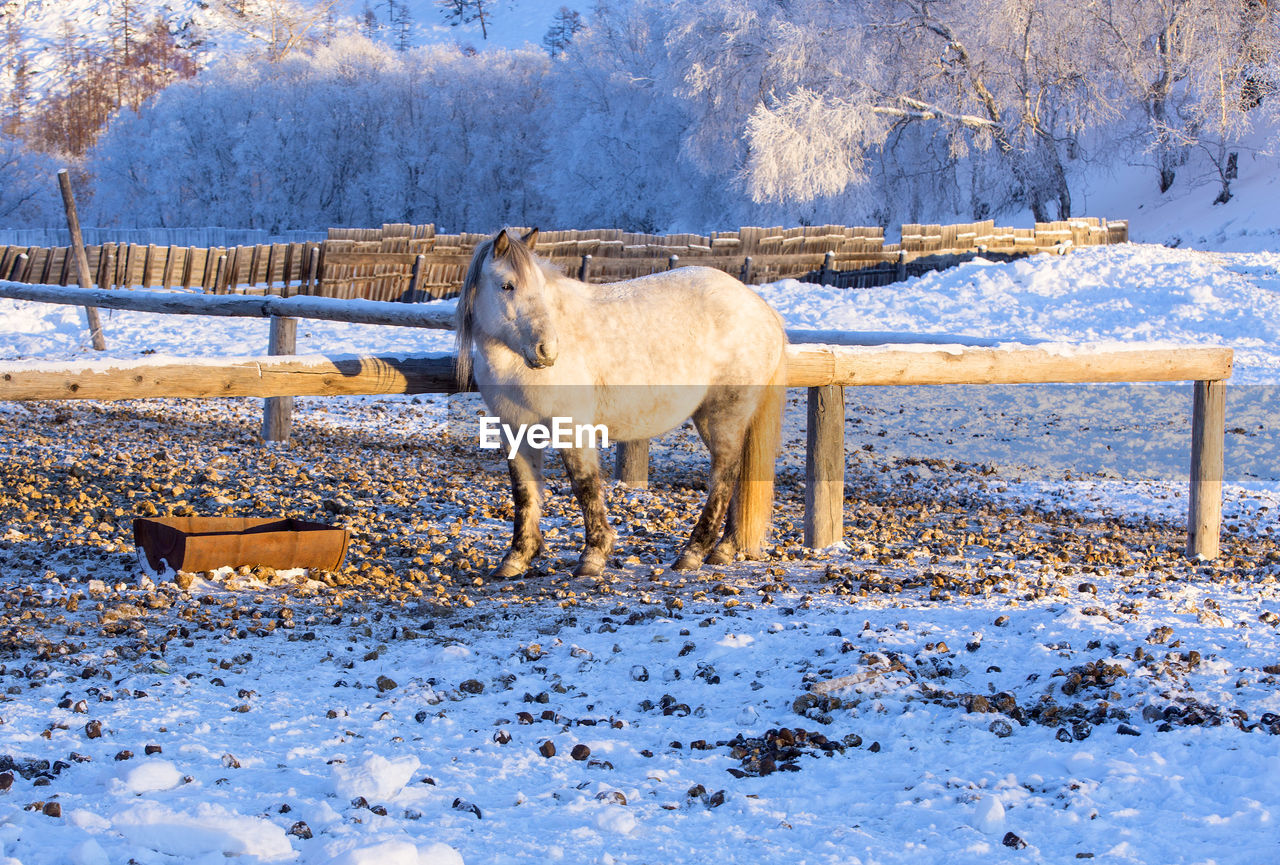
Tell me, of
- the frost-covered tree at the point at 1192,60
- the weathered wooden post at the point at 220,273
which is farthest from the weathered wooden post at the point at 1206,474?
the frost-covered tree at the point at 1192,60

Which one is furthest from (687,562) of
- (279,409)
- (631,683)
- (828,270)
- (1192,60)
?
(1192,60)

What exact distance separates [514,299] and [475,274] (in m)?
0.28

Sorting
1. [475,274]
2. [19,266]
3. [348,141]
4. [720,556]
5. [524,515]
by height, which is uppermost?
[348,141]

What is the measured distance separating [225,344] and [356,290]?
241 inches

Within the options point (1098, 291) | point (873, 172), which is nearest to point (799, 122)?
point (873, 172)

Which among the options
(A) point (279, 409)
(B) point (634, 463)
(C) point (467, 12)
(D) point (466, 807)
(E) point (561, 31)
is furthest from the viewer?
(C) point (467, 12)

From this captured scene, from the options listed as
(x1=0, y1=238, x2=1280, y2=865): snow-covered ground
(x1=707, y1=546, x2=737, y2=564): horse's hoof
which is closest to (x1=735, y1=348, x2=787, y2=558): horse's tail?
(x1=707, y1=546, x2=737, y2=564): horse's hoof

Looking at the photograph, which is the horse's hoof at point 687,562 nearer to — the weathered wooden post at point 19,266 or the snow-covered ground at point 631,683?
the snow-covered ground at point 631,683

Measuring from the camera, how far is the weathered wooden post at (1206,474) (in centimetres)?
577

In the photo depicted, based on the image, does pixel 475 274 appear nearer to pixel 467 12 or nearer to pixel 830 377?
pixel 830 377

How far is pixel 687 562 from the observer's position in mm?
5160

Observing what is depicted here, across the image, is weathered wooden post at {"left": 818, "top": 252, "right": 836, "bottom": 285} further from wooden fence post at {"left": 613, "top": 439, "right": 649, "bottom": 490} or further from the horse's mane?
the horse's mane

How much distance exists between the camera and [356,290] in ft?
66.8

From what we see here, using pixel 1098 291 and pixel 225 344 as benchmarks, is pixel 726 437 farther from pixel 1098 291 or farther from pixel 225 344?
pixel 1098 291
